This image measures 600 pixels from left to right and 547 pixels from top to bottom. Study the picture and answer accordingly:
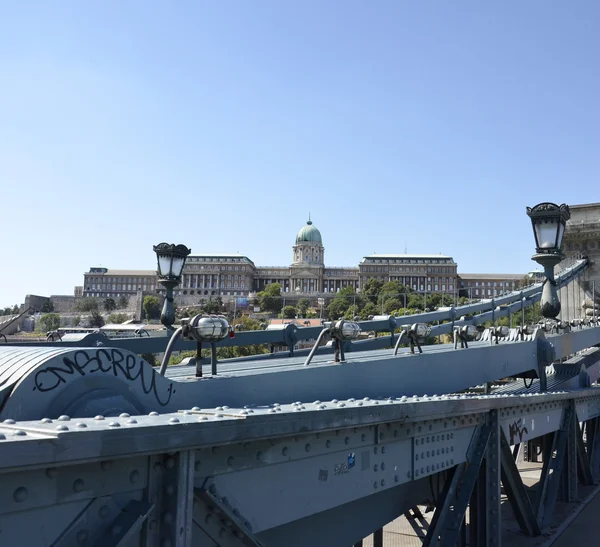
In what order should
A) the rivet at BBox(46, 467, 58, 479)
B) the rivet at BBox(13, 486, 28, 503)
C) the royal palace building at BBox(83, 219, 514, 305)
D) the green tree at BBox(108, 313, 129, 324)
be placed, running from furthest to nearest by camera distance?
the royal palace building at BBox(83, 219, 514, 305) → the green tree at BBox(108, 313, 129, 324) → the rivet at BBox(46, 467, 58, 479) → the rivet at BBox(13, 486, 28, 503)

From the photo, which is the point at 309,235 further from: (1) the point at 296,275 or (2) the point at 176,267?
(2) the point at 176,267

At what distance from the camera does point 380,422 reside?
5.36 meters

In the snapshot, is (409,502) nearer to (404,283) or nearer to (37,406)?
(37,406)

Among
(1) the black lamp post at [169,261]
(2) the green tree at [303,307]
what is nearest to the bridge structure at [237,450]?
(1) the black lamp post at [169,261]

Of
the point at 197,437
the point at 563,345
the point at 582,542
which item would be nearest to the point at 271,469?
the point at 197,437

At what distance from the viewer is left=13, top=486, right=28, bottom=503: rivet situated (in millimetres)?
2850

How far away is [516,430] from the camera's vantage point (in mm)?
9188

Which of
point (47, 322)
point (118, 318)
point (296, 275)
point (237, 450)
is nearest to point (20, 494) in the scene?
point (237, 450)

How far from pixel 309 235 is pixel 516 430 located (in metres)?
168

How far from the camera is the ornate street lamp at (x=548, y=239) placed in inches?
411

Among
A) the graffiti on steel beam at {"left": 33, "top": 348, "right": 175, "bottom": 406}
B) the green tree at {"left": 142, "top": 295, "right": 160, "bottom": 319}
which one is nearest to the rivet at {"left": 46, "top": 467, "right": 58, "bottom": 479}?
the graffiti on steel beam at {"left": 33, "top": 348, "right": 175, "bottom": 406}

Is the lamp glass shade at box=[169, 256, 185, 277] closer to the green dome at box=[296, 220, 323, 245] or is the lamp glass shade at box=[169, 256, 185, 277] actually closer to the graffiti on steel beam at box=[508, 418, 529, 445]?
the graffiti on steel beam at box=[508, 418, 529, 445]

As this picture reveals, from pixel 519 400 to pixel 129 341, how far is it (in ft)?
19.5

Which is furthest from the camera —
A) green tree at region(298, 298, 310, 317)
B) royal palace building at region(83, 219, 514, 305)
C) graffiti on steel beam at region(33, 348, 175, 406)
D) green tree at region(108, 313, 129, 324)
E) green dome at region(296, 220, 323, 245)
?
green dome at region(296, 220, 323, 245)
